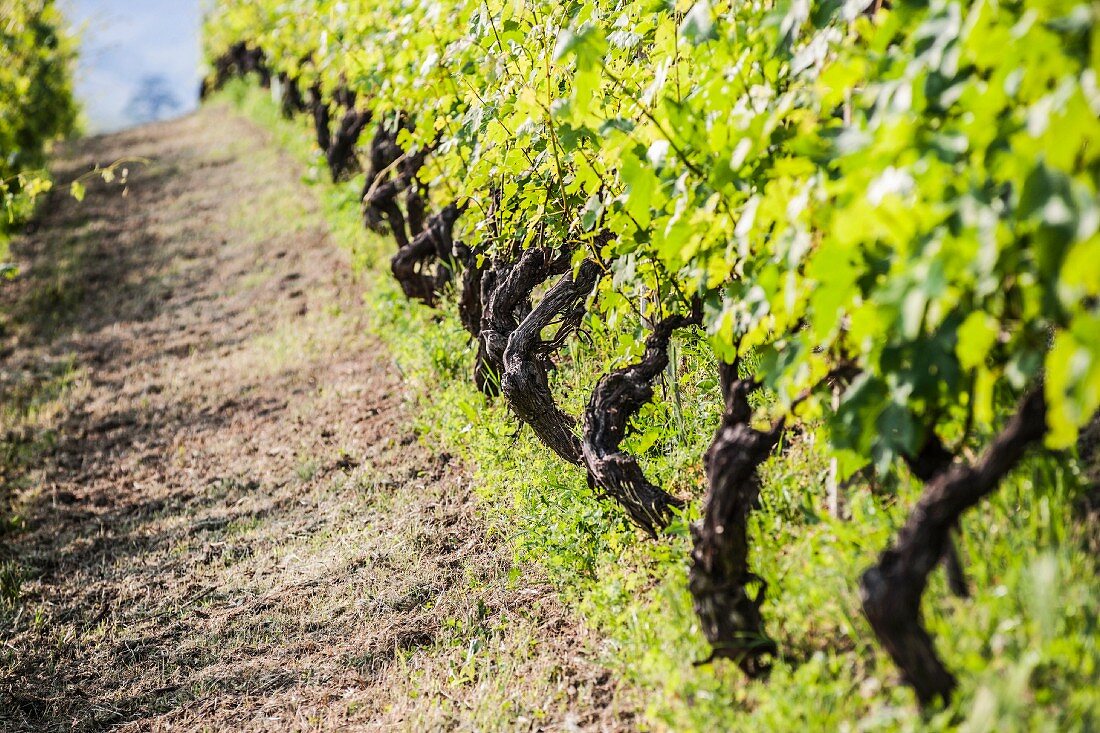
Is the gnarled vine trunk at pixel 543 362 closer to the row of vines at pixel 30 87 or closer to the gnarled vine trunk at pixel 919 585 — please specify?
the gnarled vine trunk at pixel 919 585

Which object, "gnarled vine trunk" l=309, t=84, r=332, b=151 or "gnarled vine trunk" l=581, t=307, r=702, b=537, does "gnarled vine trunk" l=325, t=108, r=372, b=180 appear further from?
"gnarled vine trunk" l=581, t=307, r=702, b=537

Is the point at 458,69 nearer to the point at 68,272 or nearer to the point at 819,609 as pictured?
the point at 819,609

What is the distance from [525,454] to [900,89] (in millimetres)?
2906

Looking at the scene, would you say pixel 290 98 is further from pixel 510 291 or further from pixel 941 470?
pixel 941 470

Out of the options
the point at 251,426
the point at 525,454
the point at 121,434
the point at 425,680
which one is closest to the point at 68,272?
the point at 121,434

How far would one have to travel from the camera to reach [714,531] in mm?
2508

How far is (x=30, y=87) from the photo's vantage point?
15.4m

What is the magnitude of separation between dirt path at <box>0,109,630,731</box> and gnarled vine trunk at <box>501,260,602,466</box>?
1.94 feet

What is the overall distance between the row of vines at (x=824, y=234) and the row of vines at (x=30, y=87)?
6.16m

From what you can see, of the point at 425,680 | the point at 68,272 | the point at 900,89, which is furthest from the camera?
the point at 68,272

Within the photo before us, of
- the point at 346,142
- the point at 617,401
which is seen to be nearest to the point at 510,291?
A: the point at 617,401

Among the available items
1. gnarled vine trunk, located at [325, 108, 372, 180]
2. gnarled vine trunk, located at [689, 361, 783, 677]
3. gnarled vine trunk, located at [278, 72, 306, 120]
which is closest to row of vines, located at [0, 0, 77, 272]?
gnarled vine trunk, located at [325, 108, 372, 180]

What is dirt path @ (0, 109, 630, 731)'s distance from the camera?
3410mm

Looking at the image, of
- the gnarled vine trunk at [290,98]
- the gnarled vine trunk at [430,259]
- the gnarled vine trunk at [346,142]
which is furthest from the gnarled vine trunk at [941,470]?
the gnarled vine trunk at [290,98]
